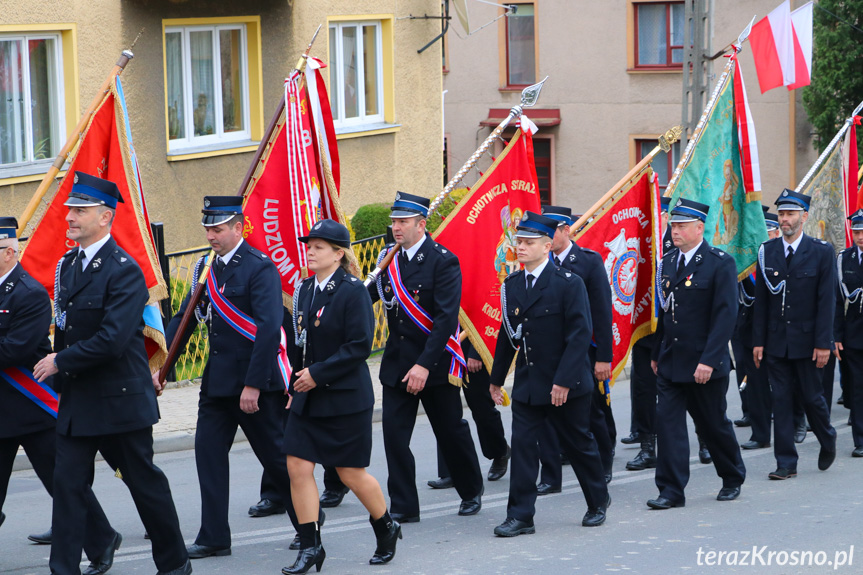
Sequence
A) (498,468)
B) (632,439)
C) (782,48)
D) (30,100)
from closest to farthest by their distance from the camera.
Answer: (498,468) < (632,439) < (782,48) < (30,100)

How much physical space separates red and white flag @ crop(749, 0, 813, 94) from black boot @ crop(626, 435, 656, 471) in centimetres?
469

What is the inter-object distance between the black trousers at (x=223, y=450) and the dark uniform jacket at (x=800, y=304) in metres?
4.05

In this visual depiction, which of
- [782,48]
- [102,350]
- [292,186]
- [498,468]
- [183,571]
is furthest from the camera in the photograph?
[782,48]

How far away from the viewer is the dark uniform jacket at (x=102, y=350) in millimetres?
5988

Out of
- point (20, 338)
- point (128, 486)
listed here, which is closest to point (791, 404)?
point (128, 486)

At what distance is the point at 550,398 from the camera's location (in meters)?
7.36

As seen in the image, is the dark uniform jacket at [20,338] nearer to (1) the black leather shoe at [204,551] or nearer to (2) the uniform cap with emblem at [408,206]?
(1) the black leather shoe at [204,551]

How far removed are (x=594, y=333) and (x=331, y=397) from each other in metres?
2.47

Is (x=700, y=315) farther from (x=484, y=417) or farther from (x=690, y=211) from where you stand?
(x=484, y=417)

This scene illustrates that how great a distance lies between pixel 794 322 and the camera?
30.2ft

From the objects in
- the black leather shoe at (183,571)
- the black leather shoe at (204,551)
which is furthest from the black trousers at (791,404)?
the black leather shoe at (183,571)

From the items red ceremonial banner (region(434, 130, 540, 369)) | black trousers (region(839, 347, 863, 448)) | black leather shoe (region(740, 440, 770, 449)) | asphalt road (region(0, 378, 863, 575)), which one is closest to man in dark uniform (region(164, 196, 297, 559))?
asphalt road (region(0, 378, 863, 575))

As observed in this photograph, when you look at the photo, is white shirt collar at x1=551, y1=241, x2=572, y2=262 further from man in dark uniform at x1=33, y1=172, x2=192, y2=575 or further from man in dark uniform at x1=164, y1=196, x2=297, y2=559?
man in dark uniform at x1=33, y1=172, x2=192, y2=575

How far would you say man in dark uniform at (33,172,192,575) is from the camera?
19.7 ft
